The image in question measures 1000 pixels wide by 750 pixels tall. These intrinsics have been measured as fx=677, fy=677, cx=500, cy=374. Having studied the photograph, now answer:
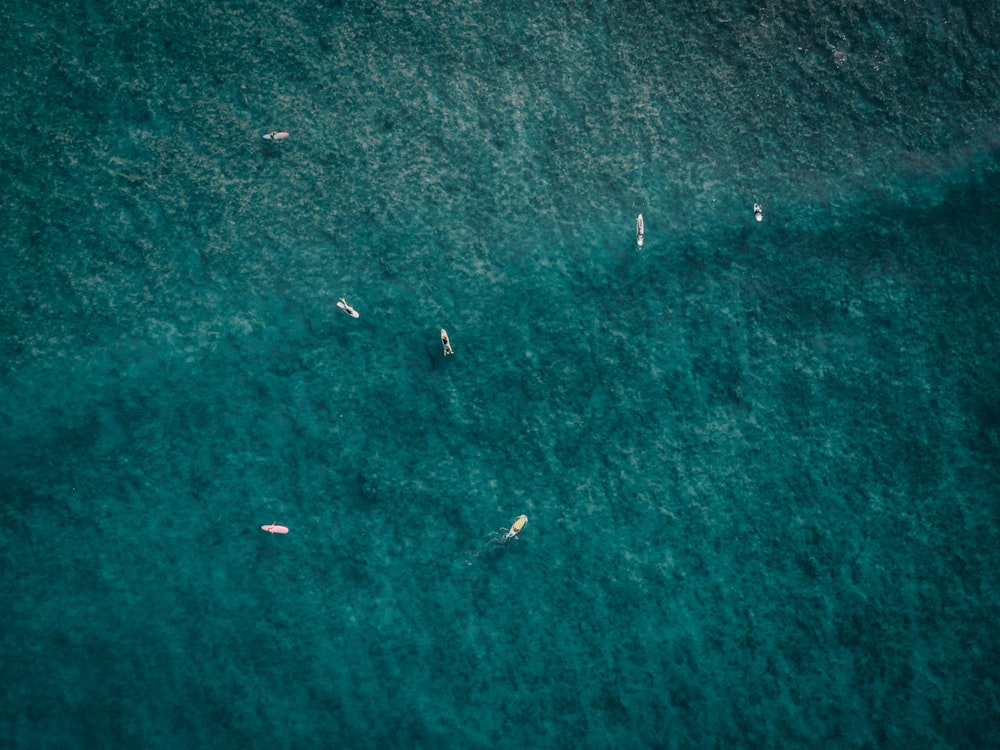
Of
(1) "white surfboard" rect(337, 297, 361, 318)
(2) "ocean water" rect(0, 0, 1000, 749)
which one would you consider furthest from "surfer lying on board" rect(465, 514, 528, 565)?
(1) "white surfboard" rect(337, 297, 361, 318)

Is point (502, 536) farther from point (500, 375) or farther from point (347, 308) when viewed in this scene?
point (347, 308)

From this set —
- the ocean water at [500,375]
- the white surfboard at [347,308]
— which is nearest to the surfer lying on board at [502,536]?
the ocean water at [500,375]

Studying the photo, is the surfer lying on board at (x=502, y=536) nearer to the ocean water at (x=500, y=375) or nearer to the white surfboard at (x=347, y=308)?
the ocean water at (x=500, y=375)

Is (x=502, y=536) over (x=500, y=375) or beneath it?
beneath

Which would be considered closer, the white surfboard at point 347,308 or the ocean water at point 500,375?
the ocean water at point 500,375

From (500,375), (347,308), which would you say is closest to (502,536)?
(500,375)

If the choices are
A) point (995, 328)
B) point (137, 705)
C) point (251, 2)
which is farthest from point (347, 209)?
point (995, 328)

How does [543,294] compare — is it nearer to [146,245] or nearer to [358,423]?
[358,423]

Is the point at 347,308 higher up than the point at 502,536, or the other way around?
the point at 347,308
